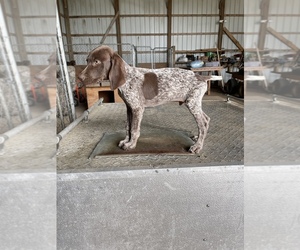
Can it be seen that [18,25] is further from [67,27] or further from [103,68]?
[67,27]

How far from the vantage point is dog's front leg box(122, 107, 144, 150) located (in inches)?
33.6

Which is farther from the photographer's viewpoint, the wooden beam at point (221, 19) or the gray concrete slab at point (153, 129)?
the wooden beam at point (221, 19)

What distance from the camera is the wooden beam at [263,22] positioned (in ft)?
1.98

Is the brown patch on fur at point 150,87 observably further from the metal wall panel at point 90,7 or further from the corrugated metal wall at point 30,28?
the metal wall panel at point 90,7

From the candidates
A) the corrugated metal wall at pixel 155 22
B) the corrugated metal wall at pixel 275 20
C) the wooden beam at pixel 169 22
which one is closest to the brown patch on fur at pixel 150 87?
the corrugated metal wall at pixel 275 20

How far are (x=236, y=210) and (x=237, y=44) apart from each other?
6678 millimetres

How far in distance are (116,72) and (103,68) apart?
5cm

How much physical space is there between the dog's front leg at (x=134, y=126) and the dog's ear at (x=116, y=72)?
0.12 metres

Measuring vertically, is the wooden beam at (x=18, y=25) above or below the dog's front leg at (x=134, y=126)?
above

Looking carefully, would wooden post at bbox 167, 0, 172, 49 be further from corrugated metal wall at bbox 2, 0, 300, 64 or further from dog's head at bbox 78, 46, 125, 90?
dog's head at bbox 78, 46, 125, 90

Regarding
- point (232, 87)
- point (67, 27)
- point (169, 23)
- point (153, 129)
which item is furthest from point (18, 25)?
point (67, 27)

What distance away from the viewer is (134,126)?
2.89ft

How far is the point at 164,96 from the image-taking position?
0.86m

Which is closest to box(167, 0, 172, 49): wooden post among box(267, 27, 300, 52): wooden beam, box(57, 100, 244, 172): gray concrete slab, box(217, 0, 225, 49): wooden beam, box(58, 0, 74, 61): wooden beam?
box(217, 0, 225, 49): wooden beam
